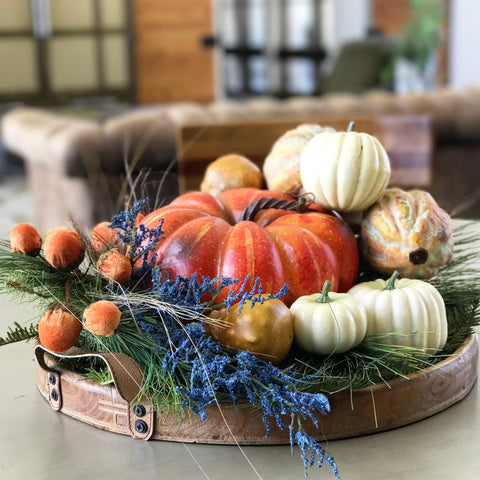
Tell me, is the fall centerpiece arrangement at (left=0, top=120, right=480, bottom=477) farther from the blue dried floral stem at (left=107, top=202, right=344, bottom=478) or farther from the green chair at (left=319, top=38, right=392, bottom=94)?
the green chair at (left=319, top=38, right=392, bottom=94)

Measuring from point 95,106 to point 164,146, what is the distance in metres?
5.61

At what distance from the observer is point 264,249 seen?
2.69 feet

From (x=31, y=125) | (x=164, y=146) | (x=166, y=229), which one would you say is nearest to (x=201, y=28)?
(x=31, y=125)

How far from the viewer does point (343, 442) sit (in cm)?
69

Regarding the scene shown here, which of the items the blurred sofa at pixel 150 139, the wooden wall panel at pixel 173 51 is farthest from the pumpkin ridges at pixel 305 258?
the wooden wall panel at pixel 173 51

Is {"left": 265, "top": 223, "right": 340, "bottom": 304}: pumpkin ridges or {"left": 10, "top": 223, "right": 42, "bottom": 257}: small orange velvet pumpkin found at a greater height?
{"left": 10, "top": 223, "right": 42, "bottom": 257}: small orange velvet pumpkin

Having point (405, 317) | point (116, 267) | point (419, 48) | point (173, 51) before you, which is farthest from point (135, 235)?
point (173, 51)

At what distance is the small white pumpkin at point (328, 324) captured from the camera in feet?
2.41

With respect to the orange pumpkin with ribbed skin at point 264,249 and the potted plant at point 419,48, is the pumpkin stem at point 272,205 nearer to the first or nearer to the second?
the orange pumpkin with ribbed skin at point 264,249

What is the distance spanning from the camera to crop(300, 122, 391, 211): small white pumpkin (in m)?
0.87

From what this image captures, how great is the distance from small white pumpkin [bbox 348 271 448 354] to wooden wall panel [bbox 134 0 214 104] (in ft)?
26.4

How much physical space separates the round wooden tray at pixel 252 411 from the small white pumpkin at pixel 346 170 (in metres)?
0.21

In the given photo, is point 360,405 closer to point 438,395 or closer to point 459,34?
point 438,395

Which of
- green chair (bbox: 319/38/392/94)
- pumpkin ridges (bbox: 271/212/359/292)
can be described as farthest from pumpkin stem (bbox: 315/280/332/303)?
green chair (bbox: 319/38/392/94)
